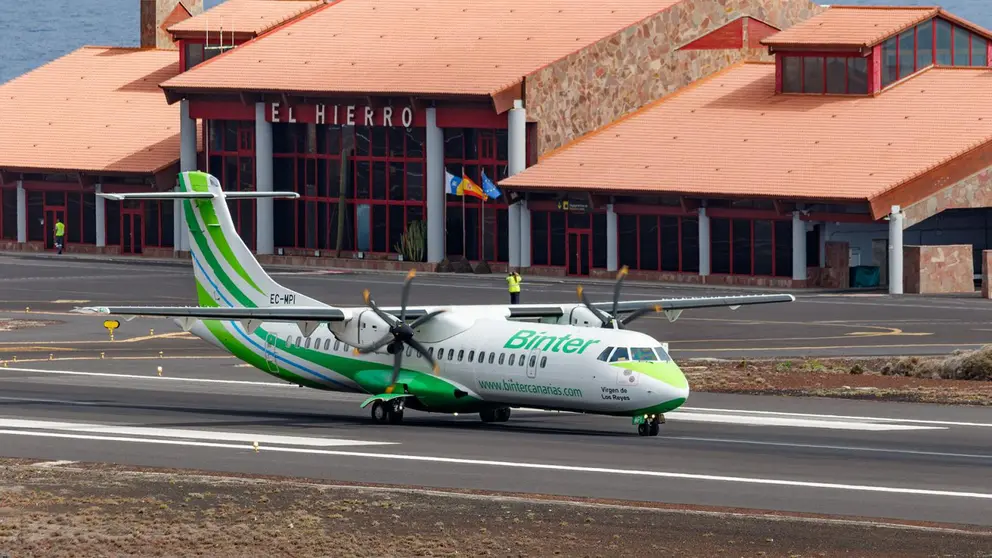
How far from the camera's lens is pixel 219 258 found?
53938 mm

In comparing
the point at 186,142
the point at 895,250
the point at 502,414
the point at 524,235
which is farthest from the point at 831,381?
the point at 186,142

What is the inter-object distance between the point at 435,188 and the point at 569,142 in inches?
274

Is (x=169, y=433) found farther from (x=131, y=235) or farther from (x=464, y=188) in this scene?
(x=131, y=235)

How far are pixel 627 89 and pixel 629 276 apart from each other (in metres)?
11.3

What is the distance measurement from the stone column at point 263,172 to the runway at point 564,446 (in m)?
45.6

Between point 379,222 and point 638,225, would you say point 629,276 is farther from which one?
point 379,222

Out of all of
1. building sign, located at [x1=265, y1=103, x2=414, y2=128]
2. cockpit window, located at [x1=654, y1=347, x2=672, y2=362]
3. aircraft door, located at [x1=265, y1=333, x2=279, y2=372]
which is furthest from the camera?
building sign, located at [x1=265, y1=103, x2=414, y2=128]

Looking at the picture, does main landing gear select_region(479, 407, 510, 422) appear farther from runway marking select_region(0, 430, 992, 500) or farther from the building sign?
the building sign

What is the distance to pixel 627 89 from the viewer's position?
323 feet

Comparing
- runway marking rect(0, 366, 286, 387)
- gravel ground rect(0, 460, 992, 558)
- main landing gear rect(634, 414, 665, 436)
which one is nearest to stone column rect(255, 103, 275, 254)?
runway marking rect(0, 366, 286, 387)

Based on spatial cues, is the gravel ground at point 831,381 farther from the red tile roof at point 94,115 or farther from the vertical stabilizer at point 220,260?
the red tile roof at point 94,115

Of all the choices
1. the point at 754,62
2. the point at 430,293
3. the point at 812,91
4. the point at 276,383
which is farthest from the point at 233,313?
the point at 754,62

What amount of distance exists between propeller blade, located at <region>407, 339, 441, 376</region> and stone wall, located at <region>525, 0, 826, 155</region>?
156 feet

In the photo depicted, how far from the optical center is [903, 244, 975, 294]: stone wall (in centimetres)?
8406
